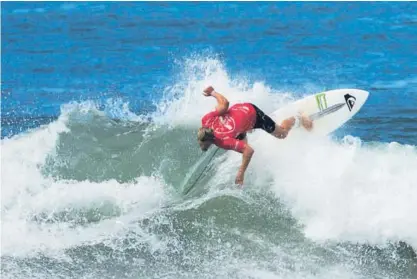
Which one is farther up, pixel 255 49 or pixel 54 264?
pixel 255 49

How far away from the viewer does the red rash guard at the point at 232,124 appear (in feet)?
38.9

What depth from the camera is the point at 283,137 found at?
12.7m

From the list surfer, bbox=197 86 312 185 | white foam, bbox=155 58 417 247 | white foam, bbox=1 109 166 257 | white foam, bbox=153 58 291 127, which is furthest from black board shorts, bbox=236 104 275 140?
white foam, bbox=153 58 291 127

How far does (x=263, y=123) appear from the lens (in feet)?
40.4

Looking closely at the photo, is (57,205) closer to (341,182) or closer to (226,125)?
(226,125)

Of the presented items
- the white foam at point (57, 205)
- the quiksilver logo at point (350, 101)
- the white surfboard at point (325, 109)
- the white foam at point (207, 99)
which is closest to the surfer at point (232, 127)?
the white surfboard at point (325, 109)

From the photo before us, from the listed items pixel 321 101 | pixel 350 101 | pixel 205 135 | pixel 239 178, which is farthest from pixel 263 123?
pixel 350 101

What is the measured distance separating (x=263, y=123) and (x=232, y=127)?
1.93ft

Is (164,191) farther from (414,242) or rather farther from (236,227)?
(414,242)

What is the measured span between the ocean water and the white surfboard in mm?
520

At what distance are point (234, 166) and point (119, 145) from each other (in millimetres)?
2959

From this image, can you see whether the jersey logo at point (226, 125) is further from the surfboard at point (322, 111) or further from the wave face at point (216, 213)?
the surfboard at point (322, 111)

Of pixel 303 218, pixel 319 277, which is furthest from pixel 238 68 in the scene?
pixel 319 277

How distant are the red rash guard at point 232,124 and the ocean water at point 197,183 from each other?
69 centimetres
